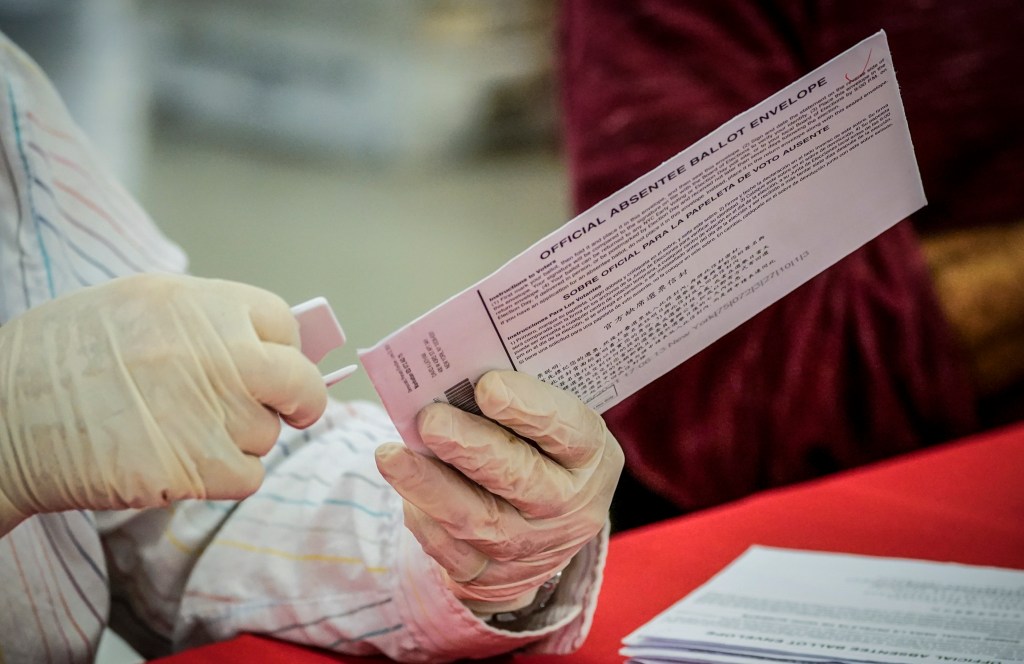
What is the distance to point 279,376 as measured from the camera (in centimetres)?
59

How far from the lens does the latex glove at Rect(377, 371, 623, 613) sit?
588 mm

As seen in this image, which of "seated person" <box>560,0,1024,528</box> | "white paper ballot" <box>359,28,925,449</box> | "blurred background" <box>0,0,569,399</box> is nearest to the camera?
"white paper ballot" <box>359,28,925,449</box>

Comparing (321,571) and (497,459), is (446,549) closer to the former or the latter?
(497,459)

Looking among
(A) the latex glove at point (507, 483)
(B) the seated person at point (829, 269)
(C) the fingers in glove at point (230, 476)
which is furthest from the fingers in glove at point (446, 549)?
(B) the seated person at point (829, 269)

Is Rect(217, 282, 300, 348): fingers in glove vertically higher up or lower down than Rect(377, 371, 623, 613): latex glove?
higher up

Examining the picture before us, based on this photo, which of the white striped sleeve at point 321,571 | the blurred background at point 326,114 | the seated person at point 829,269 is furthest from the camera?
the blurred background at point 326,114

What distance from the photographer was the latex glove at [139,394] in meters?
0.58

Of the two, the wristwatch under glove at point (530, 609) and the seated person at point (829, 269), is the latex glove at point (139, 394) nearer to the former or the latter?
the wristwatch under glove at point (530, 609)

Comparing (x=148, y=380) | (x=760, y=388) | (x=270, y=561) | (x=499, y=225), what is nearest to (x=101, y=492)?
(x=148, y=380)

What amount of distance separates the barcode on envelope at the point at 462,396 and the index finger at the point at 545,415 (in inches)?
0.5

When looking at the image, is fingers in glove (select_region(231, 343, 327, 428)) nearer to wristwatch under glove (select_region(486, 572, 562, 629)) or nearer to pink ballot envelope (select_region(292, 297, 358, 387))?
pink ballot envelope (select_region(292, 297, 358, 387))

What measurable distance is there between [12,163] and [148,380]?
1.14 ft

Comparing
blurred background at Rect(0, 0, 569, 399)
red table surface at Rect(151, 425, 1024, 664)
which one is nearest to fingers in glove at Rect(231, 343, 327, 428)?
red table surface at Rect(151, 425, 1024, 664)

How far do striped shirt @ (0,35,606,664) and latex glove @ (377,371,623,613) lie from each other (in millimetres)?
59
